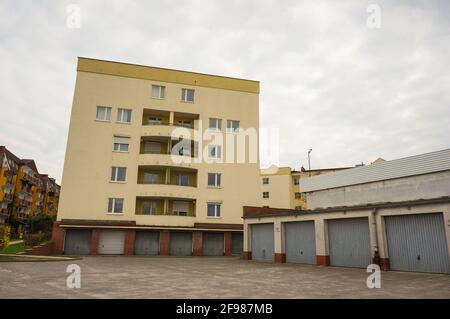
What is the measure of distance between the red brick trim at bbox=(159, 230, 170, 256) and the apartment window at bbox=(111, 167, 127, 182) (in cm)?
671

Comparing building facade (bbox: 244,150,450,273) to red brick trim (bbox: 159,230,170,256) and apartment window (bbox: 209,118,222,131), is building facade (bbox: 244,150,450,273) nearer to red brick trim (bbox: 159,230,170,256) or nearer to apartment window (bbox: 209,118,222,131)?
red brick trim (bbox: 159,230,170,256)

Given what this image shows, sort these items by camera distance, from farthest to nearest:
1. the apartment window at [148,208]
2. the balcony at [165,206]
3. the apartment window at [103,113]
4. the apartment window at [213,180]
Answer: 1. the apartment window at [213,180]
2. the apartment window at [103,113]
3. the apartment window at [148,208]
4. the balcony at [165,206]

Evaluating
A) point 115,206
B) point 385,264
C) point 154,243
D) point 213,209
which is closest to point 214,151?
point 213,209

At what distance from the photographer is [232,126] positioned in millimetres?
39469

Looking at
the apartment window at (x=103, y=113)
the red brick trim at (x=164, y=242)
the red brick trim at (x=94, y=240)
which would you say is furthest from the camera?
the apartment window at (x=103, y=113)

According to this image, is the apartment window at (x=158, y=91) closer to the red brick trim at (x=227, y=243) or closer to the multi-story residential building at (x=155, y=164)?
the multi-story residential building at (x=155, y=164)

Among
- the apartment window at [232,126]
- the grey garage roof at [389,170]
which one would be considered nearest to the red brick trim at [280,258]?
the grey garage roof at [389,170]

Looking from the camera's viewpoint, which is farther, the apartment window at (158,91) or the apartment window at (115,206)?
the apartment window at (158,91)

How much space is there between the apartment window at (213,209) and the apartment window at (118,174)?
9.17m

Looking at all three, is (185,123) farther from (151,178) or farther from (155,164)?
(151,178)

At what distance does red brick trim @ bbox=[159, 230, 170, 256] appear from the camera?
33312 millimetres

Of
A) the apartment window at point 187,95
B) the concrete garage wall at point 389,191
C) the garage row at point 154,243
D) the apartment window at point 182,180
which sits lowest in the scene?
the garage row at point 154,243

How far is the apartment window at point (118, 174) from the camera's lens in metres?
34.6
